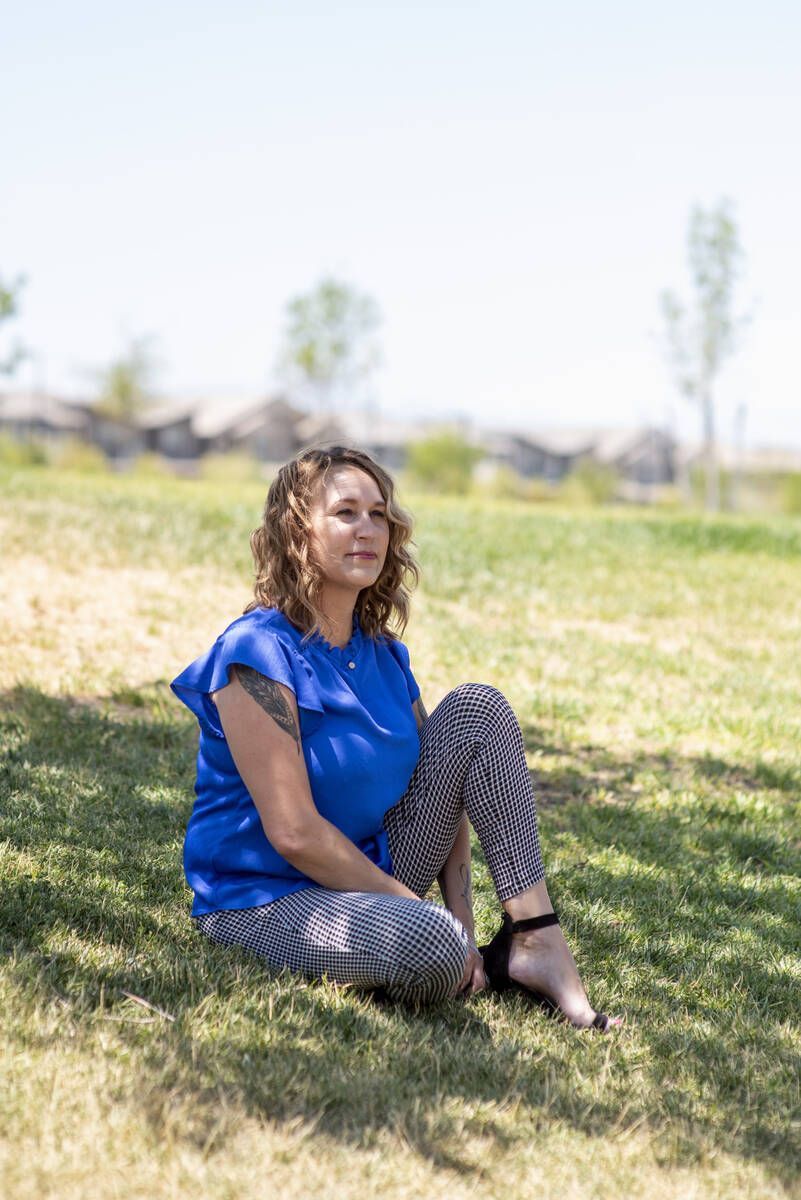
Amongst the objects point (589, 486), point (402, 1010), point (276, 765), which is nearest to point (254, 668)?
point (276, 765)

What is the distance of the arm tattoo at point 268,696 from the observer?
3.11 m

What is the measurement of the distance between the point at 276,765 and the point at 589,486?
40.9 metres

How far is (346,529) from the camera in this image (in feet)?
10.9

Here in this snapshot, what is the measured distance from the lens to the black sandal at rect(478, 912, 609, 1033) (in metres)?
3.30

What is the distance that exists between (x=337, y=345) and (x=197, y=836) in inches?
2132

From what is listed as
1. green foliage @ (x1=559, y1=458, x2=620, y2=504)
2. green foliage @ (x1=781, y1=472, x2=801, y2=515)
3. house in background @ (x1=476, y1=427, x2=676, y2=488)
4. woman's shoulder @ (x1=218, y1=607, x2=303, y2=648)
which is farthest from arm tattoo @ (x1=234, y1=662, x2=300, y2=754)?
house in background @ (x1=476, y1=427, x2=676, y2=488)

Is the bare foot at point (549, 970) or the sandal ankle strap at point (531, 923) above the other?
the sandal ankle strap at point (531, 923)

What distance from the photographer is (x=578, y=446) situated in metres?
78.1

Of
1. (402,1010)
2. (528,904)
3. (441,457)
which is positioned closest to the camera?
(402,1010)

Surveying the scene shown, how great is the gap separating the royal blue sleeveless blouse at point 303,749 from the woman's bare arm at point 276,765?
47 millimetres

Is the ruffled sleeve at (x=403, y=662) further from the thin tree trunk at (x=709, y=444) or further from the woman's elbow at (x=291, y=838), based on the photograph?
the thin tree trunk at (x=709, y=444)

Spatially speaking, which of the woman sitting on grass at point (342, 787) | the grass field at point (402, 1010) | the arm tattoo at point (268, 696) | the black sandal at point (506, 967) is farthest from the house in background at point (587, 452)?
the arm tattoo at point (268, 696)

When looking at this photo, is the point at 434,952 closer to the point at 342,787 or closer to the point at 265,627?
the point at 342,787

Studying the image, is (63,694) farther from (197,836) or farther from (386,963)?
(386,963)
